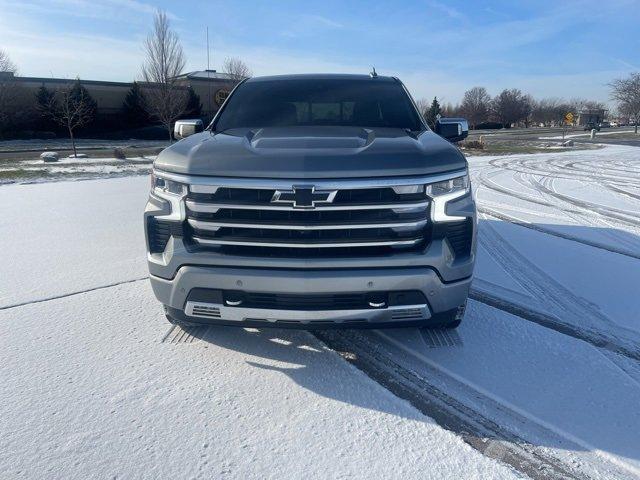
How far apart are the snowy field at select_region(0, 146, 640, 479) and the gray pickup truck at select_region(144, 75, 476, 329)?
368mm

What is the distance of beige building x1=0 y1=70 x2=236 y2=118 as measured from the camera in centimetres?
4512

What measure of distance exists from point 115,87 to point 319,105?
5232 cm

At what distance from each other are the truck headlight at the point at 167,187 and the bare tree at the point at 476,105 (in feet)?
273

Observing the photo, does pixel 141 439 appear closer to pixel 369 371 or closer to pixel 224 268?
pixel 224 268


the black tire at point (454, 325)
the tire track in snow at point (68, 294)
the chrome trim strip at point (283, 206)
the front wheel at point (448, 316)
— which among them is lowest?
the tire track in snow at point (68, 294)

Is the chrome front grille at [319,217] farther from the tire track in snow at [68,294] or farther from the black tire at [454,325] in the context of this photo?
the tire track in snow at [68,294]

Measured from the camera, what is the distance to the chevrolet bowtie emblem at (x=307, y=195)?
2633mm

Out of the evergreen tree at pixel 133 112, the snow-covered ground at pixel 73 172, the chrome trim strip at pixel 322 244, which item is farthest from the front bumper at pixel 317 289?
the evergreen tree at pixel 133 112

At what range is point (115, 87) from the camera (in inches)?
1969

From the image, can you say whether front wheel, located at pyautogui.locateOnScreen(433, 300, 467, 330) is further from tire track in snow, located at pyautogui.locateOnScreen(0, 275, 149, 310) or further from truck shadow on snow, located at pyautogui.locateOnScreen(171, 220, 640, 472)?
tire track in snow, located at pyautogui.locateOnScreen(0, 275, 149, 310)

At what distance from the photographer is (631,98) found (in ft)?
201

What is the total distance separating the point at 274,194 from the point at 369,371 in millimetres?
1193

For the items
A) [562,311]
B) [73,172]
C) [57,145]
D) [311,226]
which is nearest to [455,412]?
[311,226]

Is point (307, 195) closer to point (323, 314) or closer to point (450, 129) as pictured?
point (323, 314)
